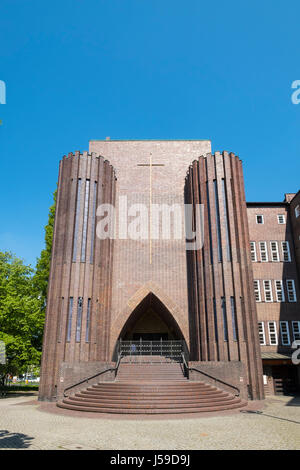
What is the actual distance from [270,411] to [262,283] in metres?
11.5

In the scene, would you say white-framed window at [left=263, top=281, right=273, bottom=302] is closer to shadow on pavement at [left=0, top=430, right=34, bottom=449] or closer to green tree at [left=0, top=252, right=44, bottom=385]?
green tree at [left=0, top=252, right=44, bottom=385]

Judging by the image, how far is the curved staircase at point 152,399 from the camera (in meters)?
12.5

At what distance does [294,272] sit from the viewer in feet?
78.0

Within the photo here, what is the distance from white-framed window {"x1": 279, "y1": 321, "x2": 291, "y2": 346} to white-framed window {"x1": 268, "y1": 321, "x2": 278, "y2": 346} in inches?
16.4

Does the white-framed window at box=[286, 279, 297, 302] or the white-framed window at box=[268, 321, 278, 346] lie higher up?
the white-framed window at box=[286, 279, 297, 302]

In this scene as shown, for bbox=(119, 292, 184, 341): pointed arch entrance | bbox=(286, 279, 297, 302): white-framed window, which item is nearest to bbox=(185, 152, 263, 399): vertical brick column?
bbox=(119, 292, 184, 341): pointed arch entrance

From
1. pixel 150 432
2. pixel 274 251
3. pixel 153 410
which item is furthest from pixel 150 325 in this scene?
pixel 150 432

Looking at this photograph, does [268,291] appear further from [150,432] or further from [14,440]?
[14,440]

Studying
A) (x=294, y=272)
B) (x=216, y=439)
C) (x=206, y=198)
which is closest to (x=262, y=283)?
(x=294, y=272)

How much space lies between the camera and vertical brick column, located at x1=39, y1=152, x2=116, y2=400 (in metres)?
18.0

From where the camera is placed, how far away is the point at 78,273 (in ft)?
64.8

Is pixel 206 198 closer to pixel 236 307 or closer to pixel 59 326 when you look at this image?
pixel 236 307

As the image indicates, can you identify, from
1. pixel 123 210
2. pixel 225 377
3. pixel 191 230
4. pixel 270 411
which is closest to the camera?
pixel 270 411

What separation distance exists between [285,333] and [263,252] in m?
5.91
